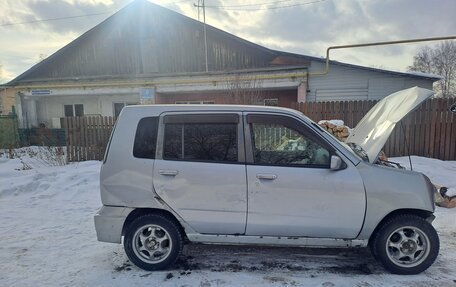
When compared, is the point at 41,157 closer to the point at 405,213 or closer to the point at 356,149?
the point at 356,149

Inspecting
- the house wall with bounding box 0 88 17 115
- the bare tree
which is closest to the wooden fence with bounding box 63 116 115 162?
the house wall with bounding box 0 88 17 115

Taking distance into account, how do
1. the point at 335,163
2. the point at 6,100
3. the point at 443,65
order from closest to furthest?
the point at 335,163 → the point at 6,100 → the point at 443,65

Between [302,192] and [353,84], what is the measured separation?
11044 millimetres

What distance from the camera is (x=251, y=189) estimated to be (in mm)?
2906

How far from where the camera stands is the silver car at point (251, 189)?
2.85 meters

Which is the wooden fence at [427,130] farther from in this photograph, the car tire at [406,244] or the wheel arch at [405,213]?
the car tire at [406,244]

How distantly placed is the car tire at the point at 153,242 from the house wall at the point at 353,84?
36.1ft

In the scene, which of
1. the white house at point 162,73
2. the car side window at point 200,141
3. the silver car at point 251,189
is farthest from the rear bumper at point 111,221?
the white house at point 162,73

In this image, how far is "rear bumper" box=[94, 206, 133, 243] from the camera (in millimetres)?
3074

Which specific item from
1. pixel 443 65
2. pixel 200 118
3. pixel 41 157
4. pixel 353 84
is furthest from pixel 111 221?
pixel 443 65

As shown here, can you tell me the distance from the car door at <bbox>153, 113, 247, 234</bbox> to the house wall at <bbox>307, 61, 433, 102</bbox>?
10.6 metres

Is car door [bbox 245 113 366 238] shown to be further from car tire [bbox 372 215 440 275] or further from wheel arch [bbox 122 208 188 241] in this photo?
wheel arch [bbox 122 208 188 241]

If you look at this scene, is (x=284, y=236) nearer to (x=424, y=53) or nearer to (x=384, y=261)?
(x=384, y=261)

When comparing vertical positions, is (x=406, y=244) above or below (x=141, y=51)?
below
